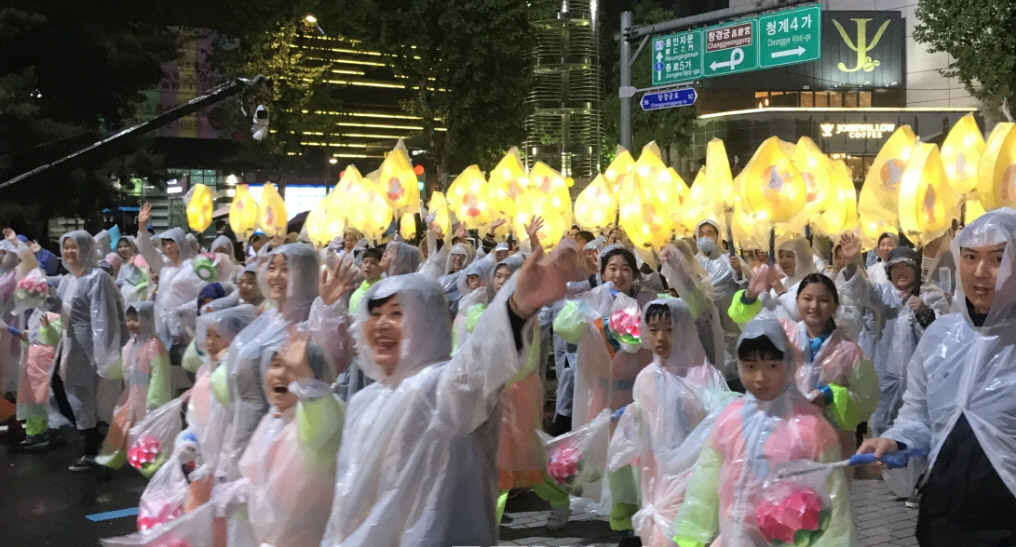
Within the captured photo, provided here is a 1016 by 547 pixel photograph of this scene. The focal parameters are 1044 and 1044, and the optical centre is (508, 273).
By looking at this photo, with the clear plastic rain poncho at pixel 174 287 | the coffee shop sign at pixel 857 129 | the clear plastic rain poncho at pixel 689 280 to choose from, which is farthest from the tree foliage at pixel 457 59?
the coffee shop sign at pixel 857 129

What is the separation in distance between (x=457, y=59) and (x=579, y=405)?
17689mm

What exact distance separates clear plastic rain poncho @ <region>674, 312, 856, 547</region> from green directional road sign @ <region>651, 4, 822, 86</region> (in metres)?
11.2

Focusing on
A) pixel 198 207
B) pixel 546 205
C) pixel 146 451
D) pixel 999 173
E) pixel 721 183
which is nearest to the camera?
pixel 146 451

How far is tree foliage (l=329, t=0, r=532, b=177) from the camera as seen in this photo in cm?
2300

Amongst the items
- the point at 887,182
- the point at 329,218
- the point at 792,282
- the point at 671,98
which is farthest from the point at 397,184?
the point at 887,182

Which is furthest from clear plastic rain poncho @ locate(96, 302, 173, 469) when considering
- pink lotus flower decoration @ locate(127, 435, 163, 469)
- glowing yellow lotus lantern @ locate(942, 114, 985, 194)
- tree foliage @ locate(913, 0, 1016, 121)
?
tree foliage @ locate(913, 0, 1016, 121)

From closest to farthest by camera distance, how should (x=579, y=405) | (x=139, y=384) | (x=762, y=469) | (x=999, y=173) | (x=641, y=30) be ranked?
(x=762, y=469), (x=579, y=405), (x=999, y=173), (x=139, y=384), (x=641, y=30)

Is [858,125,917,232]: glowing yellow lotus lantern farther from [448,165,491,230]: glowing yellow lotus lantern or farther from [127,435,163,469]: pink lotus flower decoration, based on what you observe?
[127,435,163,469]: pink lotus flower decoration

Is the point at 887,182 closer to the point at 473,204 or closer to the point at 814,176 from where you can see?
the point at 814,176

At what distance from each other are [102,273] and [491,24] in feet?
51.7

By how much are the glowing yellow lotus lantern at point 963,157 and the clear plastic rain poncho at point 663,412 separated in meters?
3.83

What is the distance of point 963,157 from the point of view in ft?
26.1

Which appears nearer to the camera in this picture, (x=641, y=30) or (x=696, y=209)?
(x=696, y=209)

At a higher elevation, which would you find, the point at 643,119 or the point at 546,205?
the point at 643,119
